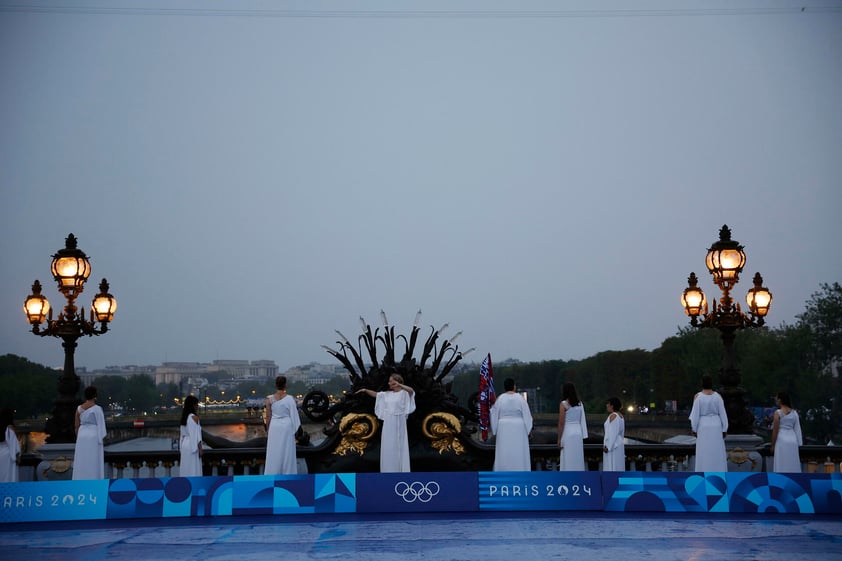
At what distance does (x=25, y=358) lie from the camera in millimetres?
125625

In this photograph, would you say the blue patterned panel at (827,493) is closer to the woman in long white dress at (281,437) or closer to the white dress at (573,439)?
the white dress at (573,439)

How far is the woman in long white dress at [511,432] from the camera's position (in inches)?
534

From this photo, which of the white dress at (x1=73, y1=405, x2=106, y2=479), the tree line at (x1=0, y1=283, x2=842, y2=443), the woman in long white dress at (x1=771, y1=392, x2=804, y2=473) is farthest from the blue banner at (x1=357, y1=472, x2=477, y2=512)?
the tree line at (x1=0, y1=283, x2=842, y2=443)

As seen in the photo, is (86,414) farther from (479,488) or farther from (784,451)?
(784,451)

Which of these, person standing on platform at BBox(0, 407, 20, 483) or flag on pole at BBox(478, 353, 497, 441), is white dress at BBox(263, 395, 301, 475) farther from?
person standing on platform at BBox(0, 407, 20, 483)

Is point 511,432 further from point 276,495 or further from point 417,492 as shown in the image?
point 276,495

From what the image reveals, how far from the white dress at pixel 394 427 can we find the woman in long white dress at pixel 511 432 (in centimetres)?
156

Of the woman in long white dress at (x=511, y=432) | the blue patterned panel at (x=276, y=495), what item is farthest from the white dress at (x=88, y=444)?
the woman in long white dress at (x=511, y=432)

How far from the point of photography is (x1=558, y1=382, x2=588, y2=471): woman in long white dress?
13375 millimetres

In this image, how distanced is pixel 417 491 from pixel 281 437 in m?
2.70

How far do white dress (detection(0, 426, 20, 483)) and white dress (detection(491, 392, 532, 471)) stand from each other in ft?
26.0

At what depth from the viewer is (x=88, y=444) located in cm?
1314

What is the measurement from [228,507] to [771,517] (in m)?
7.99

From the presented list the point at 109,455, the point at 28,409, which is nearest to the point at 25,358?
the point at 28,409
